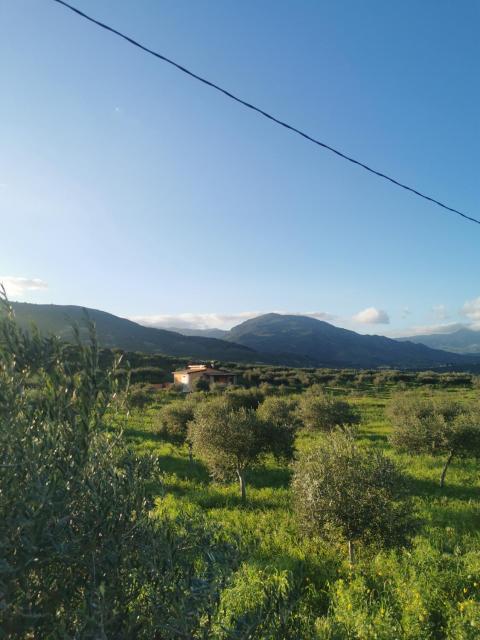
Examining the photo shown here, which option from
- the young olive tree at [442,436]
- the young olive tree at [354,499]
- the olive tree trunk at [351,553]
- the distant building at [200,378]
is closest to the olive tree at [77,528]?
the young olive tree at [354,499]

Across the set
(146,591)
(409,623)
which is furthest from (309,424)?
(146,591)

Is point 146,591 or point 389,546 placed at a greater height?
point 146,591

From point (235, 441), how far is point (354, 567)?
36.2 ft

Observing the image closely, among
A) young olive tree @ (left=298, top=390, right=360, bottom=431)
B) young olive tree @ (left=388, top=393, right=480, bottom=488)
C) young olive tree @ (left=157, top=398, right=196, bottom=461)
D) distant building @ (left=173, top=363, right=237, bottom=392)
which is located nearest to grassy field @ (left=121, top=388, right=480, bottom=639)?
young olive tree @ (left=388, top=393, right=480, bottom=488)

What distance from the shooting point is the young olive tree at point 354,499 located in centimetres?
1407

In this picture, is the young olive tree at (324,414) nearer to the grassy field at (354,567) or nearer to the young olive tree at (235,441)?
the grassy field at (354,567)

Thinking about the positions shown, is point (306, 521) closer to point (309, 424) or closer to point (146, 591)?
point (146, 591)

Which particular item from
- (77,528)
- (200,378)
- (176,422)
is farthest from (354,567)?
(200,378)

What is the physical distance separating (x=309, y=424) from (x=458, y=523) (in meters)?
20.3

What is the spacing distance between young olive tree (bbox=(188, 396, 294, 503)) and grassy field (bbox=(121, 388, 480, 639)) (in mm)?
1486

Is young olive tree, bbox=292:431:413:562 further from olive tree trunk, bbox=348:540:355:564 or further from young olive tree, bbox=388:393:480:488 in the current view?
young olive tree, bbox=388:393:480:488

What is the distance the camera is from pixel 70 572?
4980 mm

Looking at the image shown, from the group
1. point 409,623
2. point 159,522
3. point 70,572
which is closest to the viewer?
point 70,572

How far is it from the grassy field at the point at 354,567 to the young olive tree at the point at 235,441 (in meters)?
1.49
